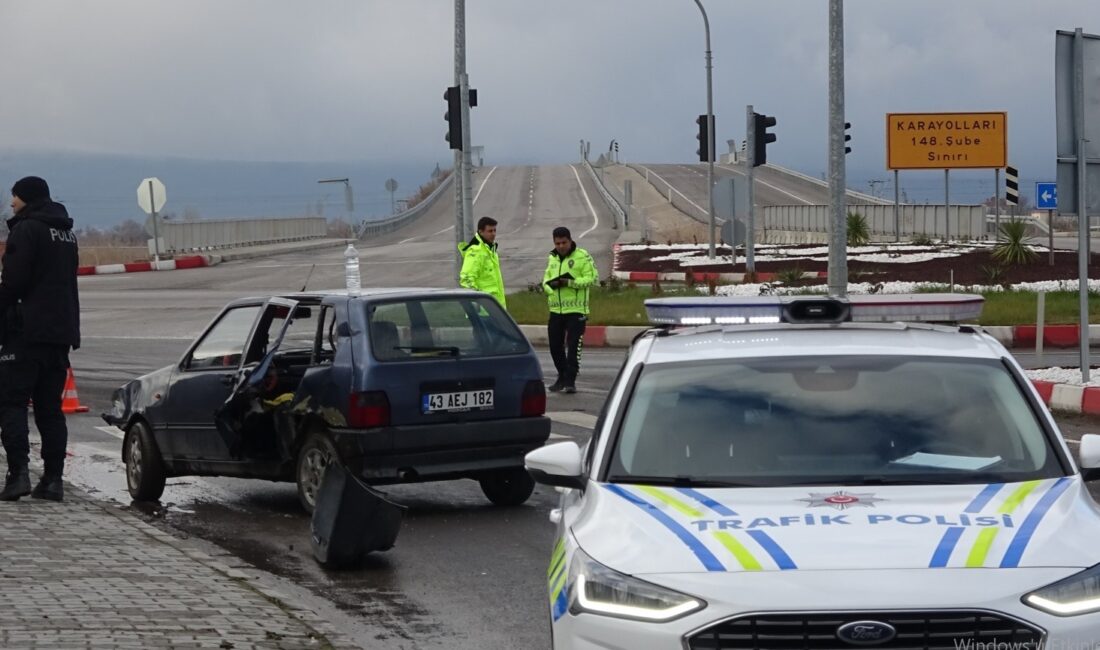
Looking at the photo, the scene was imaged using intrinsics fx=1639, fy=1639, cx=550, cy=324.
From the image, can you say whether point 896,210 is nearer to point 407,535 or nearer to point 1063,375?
point 1063,375

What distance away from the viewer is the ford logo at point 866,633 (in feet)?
14.1

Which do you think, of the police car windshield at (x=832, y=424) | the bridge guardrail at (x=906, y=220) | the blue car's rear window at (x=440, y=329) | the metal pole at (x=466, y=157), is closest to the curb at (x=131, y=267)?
the bridge guardrail at (x=906, y=220)

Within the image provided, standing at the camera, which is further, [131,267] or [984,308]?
[131,267]

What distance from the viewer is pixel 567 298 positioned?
1695 centimetres

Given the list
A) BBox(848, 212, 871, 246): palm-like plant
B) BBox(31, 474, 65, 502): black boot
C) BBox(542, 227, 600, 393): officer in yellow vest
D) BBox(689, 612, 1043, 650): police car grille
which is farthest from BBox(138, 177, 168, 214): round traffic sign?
BBox(689, 612, 1043, 650): police car grille

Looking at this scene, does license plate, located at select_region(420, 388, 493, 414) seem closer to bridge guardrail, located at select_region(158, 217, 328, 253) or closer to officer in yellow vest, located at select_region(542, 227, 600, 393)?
officer in yellow vest, located at select_region(542, 227, 600, 393)

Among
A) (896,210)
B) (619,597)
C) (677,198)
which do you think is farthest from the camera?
(677,198)

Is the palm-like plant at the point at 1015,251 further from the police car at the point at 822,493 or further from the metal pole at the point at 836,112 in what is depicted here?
the police car at the point at 822,493

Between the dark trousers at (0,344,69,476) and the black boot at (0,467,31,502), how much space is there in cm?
4

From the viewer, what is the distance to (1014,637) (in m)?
4.34

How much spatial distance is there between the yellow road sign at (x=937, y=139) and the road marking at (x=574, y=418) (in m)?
53.7

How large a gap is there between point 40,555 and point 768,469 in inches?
179

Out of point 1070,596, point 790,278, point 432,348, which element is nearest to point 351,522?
point 432,348

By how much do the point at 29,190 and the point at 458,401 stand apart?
299 centimetres
